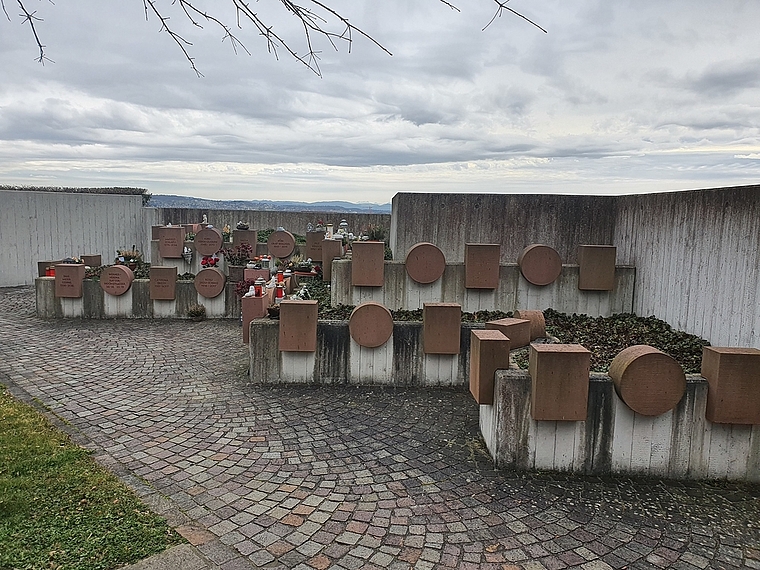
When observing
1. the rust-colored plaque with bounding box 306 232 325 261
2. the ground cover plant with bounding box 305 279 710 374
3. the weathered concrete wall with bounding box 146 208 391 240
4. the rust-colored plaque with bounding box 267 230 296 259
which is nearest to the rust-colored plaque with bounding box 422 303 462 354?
the ground cover plant with bounding box 305 279 710 374

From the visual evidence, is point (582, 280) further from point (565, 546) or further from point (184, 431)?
point (184, 431)

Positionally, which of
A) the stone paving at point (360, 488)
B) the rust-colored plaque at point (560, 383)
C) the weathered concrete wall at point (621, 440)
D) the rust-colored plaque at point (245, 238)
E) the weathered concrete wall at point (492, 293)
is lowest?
the stone paving at point (360, 488)

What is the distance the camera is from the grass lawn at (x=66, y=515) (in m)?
2.92

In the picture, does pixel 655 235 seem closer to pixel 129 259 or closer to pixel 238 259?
pixel 238 259

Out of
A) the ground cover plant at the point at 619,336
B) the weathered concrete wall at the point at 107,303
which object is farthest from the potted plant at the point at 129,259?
the ground cover plant at the point at 619,336

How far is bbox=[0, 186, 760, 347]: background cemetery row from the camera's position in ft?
17.8

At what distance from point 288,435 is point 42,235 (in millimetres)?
12809

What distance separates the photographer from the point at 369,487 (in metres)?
3.87

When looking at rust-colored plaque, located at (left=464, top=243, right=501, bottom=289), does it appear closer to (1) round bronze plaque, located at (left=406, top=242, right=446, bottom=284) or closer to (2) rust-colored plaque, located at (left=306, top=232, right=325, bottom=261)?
(1) round bronze plaque, located at (left=406, top=242, right=446, bottom=284)

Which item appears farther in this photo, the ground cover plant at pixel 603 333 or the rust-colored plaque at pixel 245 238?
the rust-colored plaque at pixel 245 238

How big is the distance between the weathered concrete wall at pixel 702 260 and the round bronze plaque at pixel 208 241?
8.17 metres

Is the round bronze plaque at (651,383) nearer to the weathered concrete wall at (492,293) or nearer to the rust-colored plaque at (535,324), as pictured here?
the rust-colored plaque at (535,324)

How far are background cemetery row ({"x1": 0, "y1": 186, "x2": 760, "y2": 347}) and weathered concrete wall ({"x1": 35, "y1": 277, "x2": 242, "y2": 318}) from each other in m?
4.26

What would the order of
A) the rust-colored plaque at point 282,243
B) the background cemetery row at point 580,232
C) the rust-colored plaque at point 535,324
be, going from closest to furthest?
1. the background cemetery row at point 580,232
2. the rust-colored plaque at point 535,324
3. the rust-colored plaque at point 282,243
